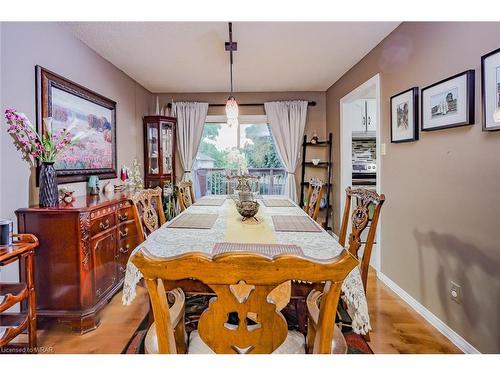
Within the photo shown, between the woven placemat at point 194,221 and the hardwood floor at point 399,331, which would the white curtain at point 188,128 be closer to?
the woven placemat at point 194,221

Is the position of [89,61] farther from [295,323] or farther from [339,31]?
[295,323]

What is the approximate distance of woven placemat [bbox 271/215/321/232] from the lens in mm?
1927

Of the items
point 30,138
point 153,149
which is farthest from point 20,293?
point 153,149

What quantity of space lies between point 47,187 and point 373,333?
8.53 ft

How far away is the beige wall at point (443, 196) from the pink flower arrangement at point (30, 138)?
289 centimetres

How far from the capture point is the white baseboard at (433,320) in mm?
1986

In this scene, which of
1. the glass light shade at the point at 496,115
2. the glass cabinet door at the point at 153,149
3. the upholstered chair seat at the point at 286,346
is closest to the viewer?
the upholstered chair seat at the point at 286,346

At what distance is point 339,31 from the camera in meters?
2.89

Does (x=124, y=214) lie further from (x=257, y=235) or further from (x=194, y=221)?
(x=257, y=235)

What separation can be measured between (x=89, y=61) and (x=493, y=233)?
3.71 meters

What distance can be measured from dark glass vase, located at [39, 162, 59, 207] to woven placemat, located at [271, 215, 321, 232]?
1647 millimetres

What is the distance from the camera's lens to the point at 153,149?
484cm

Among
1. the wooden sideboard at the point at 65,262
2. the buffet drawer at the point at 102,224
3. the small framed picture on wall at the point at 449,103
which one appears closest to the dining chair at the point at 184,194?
the buffet drawer at the point at 102,224
